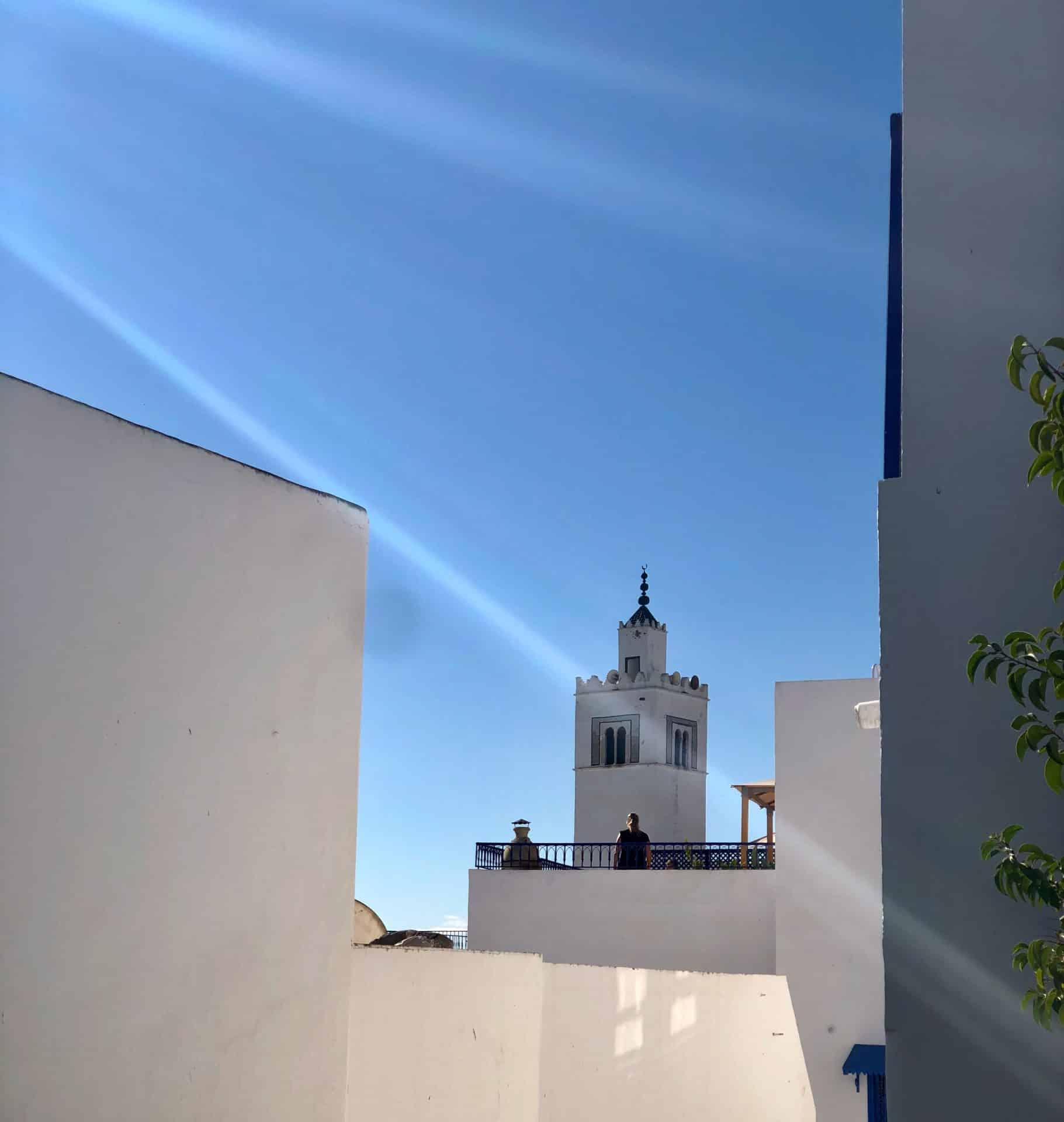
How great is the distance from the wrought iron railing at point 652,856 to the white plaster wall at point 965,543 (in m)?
11.1

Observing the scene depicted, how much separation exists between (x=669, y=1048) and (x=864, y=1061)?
3891 mm

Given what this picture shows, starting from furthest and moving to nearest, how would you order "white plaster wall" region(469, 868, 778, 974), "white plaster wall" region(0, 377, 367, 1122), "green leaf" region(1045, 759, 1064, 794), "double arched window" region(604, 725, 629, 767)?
"double arched window" region(604, 725, 629, 767), "white plaster wall" region(469, 868, 778, 974), "white plaster wall" region(0, 377, 367, 1122), "green leaf" region(1045, 759, 1064, 794)

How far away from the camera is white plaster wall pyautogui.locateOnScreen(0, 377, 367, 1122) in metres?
3.35

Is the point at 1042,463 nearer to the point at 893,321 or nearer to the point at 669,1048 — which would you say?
the point at 893,321

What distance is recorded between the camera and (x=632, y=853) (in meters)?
16.4

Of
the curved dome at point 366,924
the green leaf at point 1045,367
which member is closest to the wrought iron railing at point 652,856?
the curved dome at point 366,924

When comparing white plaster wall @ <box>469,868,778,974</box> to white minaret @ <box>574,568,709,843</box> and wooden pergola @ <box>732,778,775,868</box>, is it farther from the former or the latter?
white minaret @ <box>574,568,709,843</box>

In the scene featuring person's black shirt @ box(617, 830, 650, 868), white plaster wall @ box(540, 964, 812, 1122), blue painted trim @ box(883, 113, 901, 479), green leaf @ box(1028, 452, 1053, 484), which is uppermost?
blue painted trim @ box(883, 113, 901, 479)

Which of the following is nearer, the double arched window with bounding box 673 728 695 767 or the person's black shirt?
the person's black shirt

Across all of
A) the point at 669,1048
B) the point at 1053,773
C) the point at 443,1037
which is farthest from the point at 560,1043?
the point at 1053,773

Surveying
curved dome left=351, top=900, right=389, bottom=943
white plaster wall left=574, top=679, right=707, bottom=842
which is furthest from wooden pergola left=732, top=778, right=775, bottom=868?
white plaster wall left=574, top=679, right=707, bottom=842

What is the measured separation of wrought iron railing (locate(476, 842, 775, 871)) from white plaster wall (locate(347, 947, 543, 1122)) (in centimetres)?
764

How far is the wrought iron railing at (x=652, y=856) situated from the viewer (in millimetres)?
15320

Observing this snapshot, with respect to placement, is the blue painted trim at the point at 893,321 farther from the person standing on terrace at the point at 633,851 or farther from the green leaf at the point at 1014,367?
the person standing on terrace at the point at 633,851
